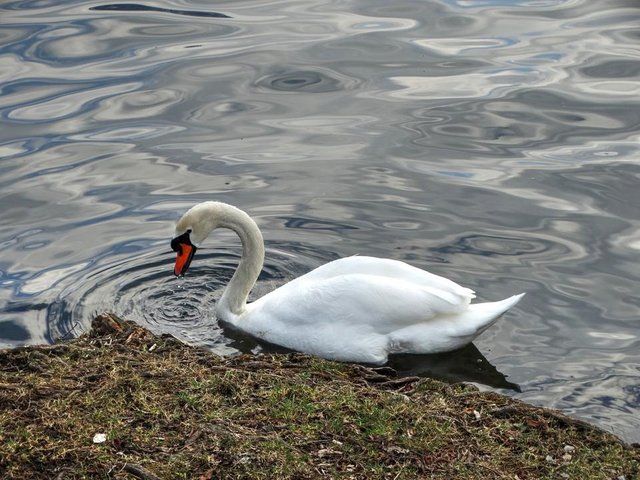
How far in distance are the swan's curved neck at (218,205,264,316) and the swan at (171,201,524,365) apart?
49 centimetres

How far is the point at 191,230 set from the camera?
9383 millimetres

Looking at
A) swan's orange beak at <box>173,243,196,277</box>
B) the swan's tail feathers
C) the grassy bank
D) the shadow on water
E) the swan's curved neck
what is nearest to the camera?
the grassy bank

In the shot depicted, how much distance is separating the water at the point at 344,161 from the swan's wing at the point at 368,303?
0.40 m

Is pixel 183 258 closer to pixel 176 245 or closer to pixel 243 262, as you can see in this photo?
pixel 176 245

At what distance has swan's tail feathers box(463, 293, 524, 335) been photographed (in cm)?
830

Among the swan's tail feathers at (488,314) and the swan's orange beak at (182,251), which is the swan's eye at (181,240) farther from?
the swan's tail feathers at (488,314)

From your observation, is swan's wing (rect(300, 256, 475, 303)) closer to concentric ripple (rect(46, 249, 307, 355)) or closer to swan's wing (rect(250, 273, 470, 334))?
swan's wing (rect(250, 273, 470, 334))

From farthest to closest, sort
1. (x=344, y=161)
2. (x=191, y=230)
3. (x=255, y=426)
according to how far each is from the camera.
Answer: (x=344, y=161), (x=191, y=230), (x=255, y=426)

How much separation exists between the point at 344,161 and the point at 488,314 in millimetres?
3623

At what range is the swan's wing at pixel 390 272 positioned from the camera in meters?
8.50

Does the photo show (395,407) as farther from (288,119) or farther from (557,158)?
(288,119)

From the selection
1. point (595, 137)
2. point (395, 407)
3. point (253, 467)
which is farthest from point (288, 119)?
point (253, 467)

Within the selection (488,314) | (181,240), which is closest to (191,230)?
(181,240)

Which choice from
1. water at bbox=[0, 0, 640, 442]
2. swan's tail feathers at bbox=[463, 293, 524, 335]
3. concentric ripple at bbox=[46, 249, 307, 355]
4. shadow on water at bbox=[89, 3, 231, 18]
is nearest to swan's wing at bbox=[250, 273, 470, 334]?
swan's tail feathers at bbox=[463, 293, 524, 335]
